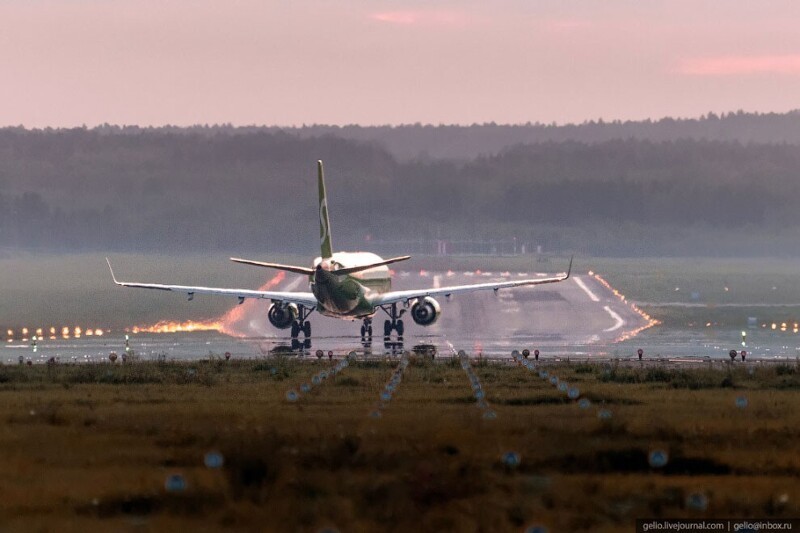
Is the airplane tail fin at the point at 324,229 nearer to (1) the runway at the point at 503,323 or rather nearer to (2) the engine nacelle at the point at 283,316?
(2) the engine nacelle at the point at 283,316

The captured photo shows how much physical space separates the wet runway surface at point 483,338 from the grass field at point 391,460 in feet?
121

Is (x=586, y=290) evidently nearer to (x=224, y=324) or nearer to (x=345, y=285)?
(x=224, y=324)

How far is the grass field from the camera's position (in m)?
22.3

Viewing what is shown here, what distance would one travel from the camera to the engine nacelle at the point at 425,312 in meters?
101

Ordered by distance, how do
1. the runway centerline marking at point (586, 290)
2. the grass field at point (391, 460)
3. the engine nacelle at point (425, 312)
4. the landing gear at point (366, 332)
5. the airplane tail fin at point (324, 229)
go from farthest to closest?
the runway centerline marking at point (586, 290)
the engine nacelle at point (425, 312)
the landing gear at point (366, 332)
the airplane tail fin at point (324, 229)
the grass field at point (391, 460)

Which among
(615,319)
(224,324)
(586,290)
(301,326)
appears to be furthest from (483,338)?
(586,290)

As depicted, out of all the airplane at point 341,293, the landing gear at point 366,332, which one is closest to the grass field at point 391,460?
the airplane at point 341,293

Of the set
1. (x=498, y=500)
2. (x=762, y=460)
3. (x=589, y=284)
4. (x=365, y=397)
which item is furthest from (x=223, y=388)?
(x=589, y=284)

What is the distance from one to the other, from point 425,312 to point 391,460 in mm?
74271

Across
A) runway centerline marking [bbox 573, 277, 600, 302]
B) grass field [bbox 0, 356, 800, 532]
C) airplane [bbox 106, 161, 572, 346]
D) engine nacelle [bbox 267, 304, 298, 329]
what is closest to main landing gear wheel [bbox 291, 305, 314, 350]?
airplane [bbox 106, 161, 572, 346]

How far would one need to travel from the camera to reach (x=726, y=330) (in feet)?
356

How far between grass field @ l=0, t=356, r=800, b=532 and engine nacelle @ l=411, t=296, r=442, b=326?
51324 mm

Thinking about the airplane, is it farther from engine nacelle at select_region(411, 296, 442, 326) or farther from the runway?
the runway

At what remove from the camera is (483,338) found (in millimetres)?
103875
